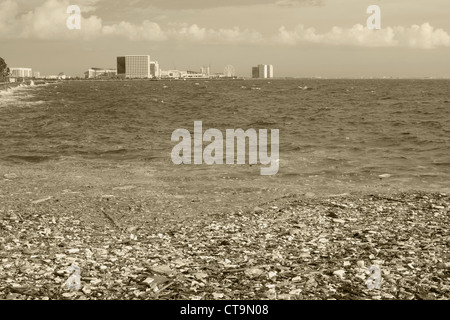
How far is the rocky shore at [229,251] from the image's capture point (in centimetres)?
763

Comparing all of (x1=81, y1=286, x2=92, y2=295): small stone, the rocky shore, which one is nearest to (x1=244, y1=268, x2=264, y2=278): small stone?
the rocky shore

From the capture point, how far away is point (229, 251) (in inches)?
364

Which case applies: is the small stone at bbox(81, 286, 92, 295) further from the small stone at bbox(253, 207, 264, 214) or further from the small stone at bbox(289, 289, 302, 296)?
the small stone at bbox(253, 207, 264, 214)

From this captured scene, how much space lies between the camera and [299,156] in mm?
24938

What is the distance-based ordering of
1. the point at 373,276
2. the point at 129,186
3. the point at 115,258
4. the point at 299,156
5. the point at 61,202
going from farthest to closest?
the point at 299,156
the point at 129,186
the point at 61,202
the point at 115,258
the point at 373,276

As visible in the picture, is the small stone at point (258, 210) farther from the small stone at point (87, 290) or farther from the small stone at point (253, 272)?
the small stone at point (87, 290)

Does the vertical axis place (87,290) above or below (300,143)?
above

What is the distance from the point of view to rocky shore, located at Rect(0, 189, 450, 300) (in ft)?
25.0

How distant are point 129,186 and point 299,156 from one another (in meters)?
10.8

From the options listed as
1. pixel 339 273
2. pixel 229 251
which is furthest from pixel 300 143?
pixel 339 273

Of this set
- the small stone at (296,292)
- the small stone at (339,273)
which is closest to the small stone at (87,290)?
the small stone at (296,292)

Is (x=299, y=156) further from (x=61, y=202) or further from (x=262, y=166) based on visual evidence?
(x=61, y=202)

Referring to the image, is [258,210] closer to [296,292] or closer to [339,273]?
[339,273]
